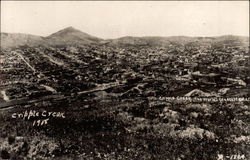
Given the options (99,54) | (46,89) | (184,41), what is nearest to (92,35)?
(99,54)

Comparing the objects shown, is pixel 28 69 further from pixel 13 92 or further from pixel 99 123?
pixel 99 123
